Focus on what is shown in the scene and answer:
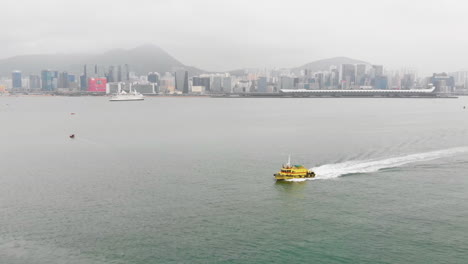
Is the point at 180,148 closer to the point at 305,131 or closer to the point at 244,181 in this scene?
the point at 244,181

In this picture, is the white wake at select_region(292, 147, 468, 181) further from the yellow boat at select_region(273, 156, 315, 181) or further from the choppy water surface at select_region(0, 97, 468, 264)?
the yellow boat at select_region(273, 156, 315, 181)

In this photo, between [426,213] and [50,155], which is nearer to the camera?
[426,213]

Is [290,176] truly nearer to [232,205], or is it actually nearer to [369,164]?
[232,205]

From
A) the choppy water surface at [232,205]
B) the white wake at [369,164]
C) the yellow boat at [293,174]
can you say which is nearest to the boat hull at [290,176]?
the yellow boat at [293,174]

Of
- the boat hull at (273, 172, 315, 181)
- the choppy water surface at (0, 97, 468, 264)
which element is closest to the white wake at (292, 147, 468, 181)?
the choppy water surface at (0, 97, 468, 264)

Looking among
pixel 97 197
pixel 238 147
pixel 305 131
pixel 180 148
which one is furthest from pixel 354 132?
pixel 97 197

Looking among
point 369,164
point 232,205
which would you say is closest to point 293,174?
point 232,205

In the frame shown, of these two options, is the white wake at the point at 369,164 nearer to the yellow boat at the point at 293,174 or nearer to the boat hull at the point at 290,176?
the boat hull at the point at 290,176

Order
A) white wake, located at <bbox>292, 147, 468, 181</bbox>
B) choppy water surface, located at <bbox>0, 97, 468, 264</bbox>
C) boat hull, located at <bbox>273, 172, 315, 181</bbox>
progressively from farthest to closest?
white wake, located at <bbox>292, 147, 468, 181</bbox>
boat hull, located at <bbox>273, 172, 315, 181</bbox>
choppy water surface, located at <bbox>0, 97, 468, 264</bbox>
